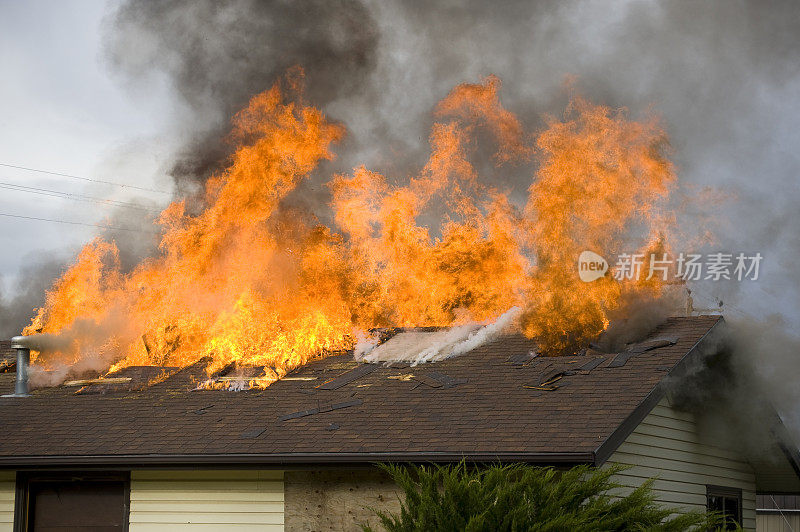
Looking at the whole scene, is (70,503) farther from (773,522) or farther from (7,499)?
(773,522)

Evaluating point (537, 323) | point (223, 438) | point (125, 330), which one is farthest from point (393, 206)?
point (223, 438)

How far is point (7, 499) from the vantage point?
41.0 feet

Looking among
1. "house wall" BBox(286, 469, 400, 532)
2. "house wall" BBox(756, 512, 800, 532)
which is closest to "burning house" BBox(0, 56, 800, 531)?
"house wall" BBox(286, 469, 400, 532)

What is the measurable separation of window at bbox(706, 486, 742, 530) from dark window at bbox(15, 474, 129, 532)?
811 centimetres

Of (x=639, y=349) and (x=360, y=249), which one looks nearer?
(x=639, y=349)

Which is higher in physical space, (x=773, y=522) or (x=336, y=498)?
(x=336, y=498)

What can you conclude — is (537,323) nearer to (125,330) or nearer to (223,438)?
(223,438)

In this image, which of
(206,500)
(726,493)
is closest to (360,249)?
(206,500)

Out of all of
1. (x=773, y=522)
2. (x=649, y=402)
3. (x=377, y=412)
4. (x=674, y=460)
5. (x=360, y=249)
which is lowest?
(x=773, y=522)

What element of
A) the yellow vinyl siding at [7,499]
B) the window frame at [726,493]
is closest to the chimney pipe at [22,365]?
the yellow vinyl siding at [7,499]

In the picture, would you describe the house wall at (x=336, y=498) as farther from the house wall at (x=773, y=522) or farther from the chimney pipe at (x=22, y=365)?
the house wall at (x=773, y=522)

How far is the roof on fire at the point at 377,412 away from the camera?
35.0 feet

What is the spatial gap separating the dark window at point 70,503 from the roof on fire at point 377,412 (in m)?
0.55

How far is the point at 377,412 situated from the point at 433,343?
2.64 m
